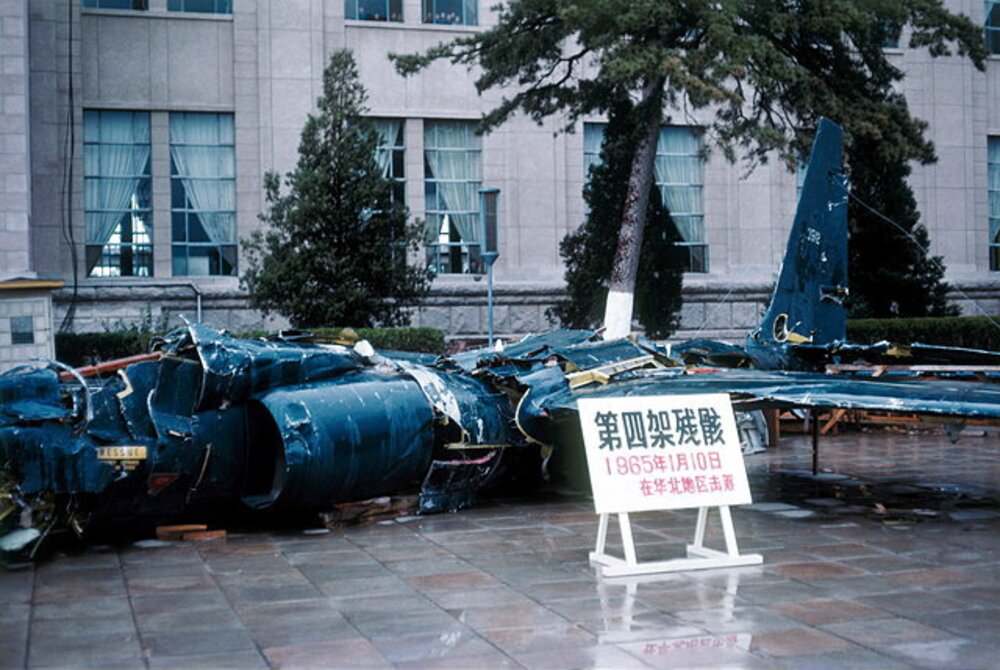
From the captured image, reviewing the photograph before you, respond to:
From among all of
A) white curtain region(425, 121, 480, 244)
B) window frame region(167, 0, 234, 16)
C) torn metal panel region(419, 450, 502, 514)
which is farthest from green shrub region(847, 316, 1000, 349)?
torn metal panel region(419, 450, 502, 514)

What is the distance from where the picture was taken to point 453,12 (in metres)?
29.6

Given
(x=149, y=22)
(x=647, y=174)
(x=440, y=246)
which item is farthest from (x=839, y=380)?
(x=149, y=22)

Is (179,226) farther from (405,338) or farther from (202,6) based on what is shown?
(405,338)

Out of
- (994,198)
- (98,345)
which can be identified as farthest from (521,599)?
(994,198)

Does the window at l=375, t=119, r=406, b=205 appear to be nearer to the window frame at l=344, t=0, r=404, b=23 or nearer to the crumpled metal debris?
the window frame at l=344, t=0, r=404, b=23

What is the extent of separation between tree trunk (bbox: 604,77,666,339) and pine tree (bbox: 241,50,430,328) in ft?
12.6

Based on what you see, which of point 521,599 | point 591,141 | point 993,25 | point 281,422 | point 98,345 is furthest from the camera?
point 993,25

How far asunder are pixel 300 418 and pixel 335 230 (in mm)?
10551

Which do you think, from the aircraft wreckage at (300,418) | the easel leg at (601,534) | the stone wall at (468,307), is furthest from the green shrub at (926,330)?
the easel leg at (601,534)

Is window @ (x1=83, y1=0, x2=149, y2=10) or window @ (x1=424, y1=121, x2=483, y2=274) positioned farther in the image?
window @ (x1=424, y1=121, x2=483, y2=274)

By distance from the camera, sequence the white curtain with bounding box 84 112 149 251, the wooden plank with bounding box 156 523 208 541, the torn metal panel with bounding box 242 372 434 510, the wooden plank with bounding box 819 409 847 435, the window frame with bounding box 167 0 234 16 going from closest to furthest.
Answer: the torn metal panel with bounding box 242 372 434 510, the wooden plank with bounding box 156 523 208 541, the wooden plank with bounding box 819 409 847 435, the white curtain with bounding box 84 112 149 251, the window frame with bounding box 167 0 234 16

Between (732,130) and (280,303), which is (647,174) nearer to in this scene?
(732,130)

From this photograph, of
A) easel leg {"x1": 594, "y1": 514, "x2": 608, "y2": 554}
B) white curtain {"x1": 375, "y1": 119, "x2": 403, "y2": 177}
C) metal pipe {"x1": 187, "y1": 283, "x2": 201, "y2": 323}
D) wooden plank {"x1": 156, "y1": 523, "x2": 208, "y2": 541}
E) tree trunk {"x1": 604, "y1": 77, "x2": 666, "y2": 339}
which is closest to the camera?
easel leg {"x1": 594, "y1": 514, "x2": 608, "y2": 554}

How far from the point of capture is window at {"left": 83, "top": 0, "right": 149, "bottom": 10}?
27.4 m
